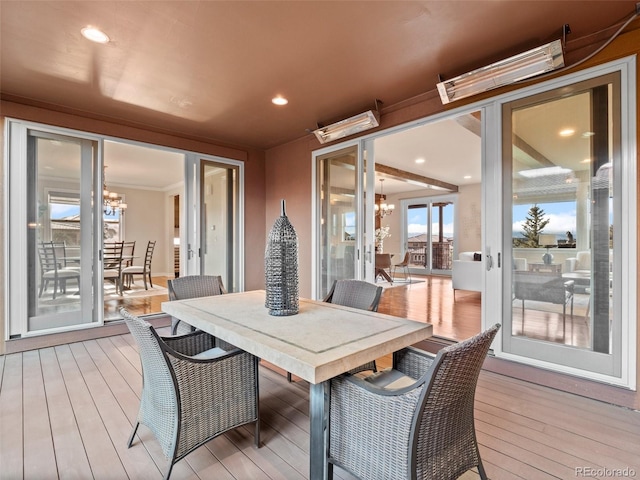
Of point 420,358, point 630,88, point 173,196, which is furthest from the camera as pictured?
point 173,196

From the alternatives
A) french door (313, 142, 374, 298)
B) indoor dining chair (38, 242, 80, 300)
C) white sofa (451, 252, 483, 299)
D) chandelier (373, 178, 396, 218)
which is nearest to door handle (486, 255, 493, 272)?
french door (313, 142, 374, 298)

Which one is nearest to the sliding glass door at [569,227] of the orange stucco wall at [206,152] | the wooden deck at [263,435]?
the wooden deck at [263,435]

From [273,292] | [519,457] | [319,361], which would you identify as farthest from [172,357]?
[519,457]

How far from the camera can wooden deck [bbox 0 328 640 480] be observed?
1604 millimetres

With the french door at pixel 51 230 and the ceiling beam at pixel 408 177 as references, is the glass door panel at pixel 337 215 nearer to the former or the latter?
the french door at pixel 51 230

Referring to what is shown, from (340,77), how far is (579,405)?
10.1 ft

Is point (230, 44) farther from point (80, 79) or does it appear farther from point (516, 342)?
point (516, 342)

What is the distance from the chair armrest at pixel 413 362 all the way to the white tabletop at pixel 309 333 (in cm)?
10

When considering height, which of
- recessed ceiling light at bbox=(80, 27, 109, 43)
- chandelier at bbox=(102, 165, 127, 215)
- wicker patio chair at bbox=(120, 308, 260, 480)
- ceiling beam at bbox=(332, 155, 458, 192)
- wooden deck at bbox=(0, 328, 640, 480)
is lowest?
wooden deck at bbox=(0, 328, 640, 480)

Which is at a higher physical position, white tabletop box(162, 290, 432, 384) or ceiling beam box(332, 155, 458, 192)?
ceiling beam box(332, 155, 458, 192)

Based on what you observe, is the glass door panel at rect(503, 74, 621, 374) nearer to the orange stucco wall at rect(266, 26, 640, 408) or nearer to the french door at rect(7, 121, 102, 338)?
the orange stucco wall at rect(266, 26, 640, 408)

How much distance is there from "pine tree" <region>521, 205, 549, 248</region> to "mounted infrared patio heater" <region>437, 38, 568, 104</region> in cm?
101

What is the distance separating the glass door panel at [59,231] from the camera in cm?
338

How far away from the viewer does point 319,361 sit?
1.16 metres
